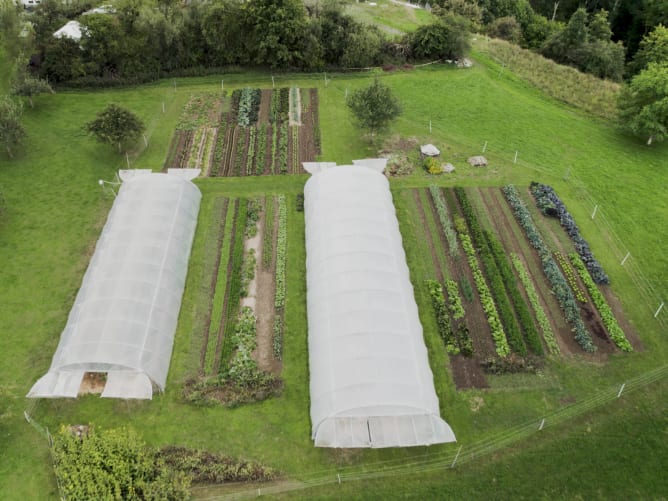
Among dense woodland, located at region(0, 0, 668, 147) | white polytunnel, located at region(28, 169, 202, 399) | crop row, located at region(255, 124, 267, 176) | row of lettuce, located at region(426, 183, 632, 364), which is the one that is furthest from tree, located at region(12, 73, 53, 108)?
row of lettuce, located at region(426, 183, 632, 364)

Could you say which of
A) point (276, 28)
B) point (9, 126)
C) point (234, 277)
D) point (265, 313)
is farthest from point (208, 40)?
point (265, 313)

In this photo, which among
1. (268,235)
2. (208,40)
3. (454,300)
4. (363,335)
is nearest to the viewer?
(363,335)

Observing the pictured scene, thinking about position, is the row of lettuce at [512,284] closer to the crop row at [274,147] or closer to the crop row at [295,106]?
the crop row at [274,147]

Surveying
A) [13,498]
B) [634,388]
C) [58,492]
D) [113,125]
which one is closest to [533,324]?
[634,388]

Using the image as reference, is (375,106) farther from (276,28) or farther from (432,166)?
(276,28)

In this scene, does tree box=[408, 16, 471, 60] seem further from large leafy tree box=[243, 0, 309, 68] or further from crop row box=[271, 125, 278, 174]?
crop row box=[271, 125, 278, 174]

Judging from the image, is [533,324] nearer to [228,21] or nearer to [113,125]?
[113,125]
